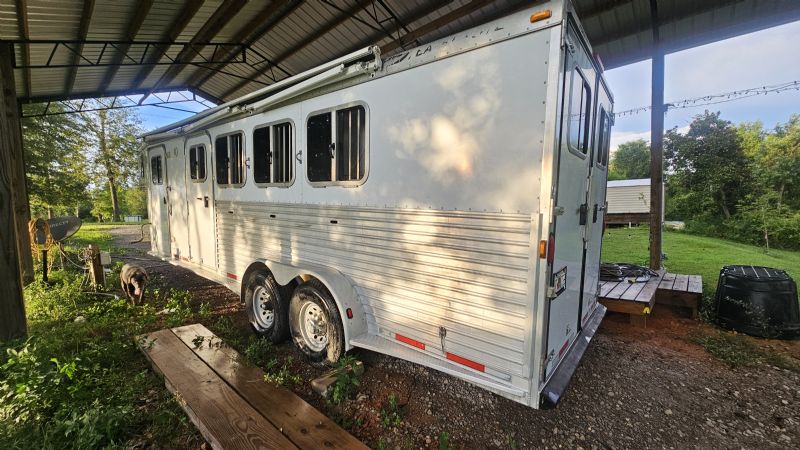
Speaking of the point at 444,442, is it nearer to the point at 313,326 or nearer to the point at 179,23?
the point at 313,326

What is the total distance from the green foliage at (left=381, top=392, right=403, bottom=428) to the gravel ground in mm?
35

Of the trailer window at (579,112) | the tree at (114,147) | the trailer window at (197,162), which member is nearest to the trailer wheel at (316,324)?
the trailer window at (579,112)

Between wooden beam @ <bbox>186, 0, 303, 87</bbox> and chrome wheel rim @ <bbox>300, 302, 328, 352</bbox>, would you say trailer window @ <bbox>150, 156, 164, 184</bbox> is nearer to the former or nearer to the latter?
wooden beam @ <bbox>186, 0, 303, 87</bbox>

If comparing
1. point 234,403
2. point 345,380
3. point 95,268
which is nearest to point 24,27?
point 95,268

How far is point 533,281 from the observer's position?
208cm

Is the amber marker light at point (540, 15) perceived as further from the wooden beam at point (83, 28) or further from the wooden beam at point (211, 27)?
the wooden beam at point (83, 28)

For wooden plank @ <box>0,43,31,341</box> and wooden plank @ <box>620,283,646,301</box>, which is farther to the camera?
wooden plank @ <box>620,283,646,301</box>

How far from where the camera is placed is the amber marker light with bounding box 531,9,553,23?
6.49ft

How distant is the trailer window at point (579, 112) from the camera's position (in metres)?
2.34

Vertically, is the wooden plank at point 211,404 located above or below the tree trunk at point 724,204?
below

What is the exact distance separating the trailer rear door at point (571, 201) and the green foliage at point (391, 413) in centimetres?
114

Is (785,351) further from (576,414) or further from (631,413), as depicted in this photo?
(576,414)

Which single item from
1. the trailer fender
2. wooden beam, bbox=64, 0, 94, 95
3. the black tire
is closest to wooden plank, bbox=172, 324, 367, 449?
the black tire

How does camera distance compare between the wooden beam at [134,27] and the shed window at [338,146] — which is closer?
the shed window at [338,146]
